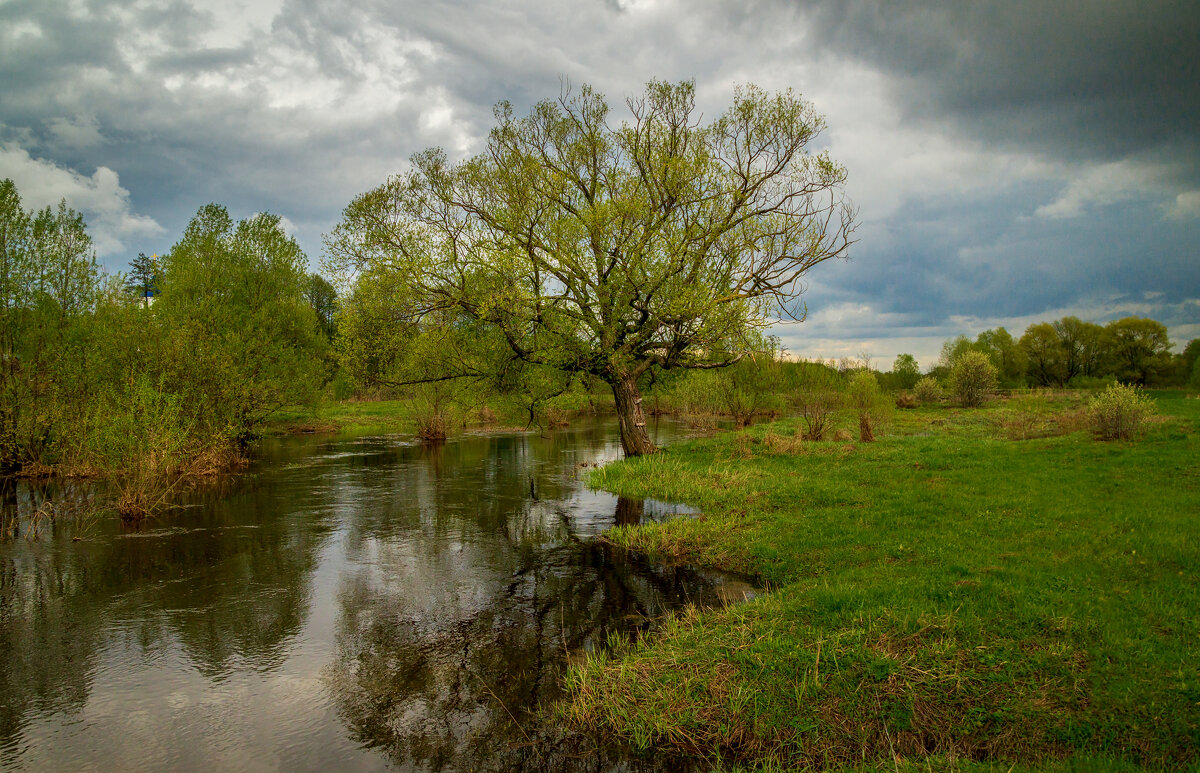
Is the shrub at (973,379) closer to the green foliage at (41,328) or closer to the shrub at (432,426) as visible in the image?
the shrub at (432,426)

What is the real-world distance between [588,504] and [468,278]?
358 inches

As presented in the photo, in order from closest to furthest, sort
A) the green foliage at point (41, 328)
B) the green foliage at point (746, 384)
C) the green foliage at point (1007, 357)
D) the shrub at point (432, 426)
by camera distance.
Result: the green foliage at point (41, 328) < the shrub at point (432, 426) < the green foliage at point (746, 384) < the green foliage at point (1007, 357)

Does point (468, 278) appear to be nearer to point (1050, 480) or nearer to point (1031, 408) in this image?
point (1050, 480)

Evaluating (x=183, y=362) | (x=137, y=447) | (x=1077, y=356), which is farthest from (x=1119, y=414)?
(x=1077, y=356)

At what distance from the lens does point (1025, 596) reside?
7574mm

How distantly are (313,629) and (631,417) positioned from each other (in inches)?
602

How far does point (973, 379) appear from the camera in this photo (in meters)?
55.9

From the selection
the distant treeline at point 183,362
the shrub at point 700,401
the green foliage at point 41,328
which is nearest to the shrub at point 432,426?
the distant treeline at point 183,362

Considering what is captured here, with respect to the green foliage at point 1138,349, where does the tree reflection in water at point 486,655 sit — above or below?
below

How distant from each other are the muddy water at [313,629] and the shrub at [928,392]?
51.5m

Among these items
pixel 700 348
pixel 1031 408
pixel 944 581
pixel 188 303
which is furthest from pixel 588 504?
pixel 1031 408

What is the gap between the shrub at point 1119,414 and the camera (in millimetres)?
18594

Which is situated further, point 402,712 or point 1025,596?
point 1025,596

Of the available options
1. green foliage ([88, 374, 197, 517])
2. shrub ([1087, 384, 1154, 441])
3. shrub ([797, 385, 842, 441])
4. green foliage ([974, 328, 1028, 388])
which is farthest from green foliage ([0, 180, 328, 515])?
green foliage ([974, 328, 1028, 388])
